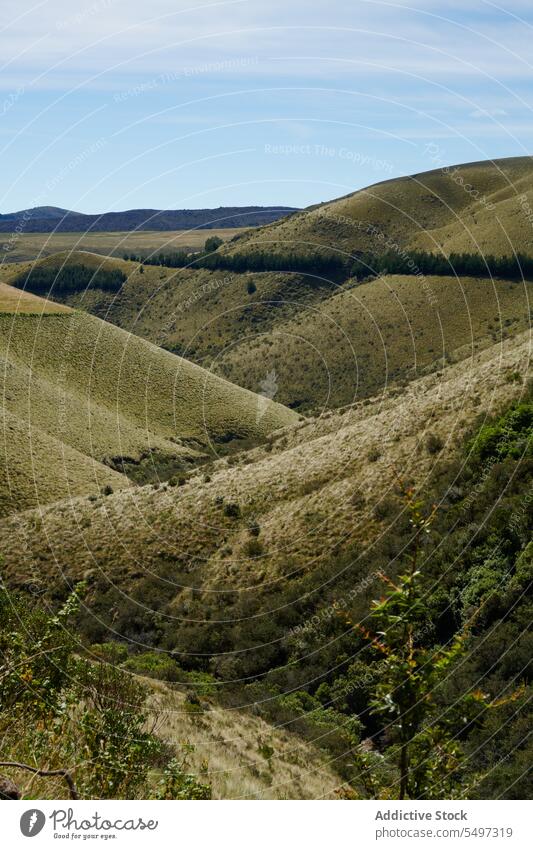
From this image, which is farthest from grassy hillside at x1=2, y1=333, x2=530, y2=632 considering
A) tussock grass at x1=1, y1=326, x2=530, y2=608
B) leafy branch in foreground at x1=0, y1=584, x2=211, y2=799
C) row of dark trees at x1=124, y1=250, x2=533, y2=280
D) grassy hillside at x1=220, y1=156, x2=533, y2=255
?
grassy hillside at x1=220, y1=156, x2=533, y2=255

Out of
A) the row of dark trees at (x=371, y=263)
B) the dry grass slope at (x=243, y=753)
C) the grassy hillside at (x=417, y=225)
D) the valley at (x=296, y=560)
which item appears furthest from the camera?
the grassy hillside at (x=417, y=225)

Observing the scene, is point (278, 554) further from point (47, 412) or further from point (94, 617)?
point (47, 412)

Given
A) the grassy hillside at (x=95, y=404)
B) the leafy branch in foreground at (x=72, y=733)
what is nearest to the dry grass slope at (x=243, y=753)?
the leafy branch in foreground at (x=72, y=733)

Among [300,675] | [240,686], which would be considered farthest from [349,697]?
[240,686]

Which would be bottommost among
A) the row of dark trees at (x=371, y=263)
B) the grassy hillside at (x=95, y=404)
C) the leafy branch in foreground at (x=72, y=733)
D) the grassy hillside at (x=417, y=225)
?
the grassy hillside at (x=95, y=404)

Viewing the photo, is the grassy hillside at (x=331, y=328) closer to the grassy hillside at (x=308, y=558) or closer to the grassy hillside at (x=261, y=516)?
the grassy hillside at (x=261, y=516)

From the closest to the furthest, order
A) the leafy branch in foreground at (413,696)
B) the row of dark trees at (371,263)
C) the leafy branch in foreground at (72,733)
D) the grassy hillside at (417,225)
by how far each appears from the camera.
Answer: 1. the leafy branch in foreground at (413,696)
2. the leafy branch in foreground at (72,733)
3. the row of dark trees at (371,263)
4. the grassy hillside at (417,225)

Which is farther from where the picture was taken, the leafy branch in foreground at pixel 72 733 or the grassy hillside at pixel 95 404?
the grassy hillside at pixel 95 404

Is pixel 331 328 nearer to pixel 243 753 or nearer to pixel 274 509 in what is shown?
pixel 274 509

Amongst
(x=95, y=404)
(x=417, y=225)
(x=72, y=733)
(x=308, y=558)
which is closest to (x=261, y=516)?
(x=308, y=558)
